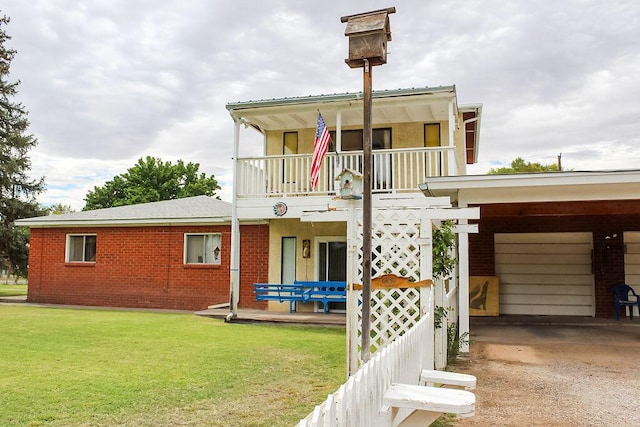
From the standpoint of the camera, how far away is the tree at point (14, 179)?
26.8m

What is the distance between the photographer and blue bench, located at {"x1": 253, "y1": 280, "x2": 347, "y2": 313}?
1390cm

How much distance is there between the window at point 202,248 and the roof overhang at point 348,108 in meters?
3.84

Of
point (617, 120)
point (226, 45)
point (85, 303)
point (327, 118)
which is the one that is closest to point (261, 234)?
point (327, 118)

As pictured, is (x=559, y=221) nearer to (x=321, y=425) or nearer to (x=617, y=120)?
(x=321, y=425)

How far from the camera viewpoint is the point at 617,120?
36.9 meters

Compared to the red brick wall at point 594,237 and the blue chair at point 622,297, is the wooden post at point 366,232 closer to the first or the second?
the red brick wall at point 594,237

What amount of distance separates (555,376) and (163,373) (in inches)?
203

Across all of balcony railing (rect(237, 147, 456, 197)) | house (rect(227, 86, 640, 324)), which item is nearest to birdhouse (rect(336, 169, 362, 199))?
house (rect(227, 86, 640, 324))

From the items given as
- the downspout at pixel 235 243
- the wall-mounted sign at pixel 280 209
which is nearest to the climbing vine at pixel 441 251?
the wall-mounted sign at pixel 280 209

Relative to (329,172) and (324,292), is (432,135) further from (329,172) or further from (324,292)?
(324,292)

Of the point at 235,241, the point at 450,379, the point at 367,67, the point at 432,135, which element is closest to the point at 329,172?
the point at 235,241

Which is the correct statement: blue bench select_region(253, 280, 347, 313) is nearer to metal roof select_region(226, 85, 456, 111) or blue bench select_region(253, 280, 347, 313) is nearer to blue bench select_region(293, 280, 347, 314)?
blue bench select_region(293, 280, 347, 314)

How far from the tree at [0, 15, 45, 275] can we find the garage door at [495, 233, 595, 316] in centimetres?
2302

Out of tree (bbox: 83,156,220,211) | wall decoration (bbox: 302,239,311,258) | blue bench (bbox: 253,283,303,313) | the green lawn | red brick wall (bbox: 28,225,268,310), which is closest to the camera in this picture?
the green lawn
